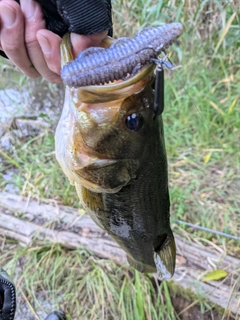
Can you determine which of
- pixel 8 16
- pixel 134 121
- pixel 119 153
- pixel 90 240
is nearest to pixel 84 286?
pixel 90 240

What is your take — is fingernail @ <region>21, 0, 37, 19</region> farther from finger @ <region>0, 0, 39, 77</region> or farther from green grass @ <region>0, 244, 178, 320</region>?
green grass @ <region>0, 244, 178, 320</region>

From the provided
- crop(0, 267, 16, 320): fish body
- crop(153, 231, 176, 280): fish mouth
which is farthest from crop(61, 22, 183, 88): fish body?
crop(0, 267, 16, 320): fish body

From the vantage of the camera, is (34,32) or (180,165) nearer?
(34,32)

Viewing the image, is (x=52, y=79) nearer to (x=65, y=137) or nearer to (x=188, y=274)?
(x=65, y=137)

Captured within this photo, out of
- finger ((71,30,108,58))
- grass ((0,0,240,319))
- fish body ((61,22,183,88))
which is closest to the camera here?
fish body ((61,22,183,88))

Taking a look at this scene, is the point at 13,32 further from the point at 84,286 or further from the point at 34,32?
the point at 84,286

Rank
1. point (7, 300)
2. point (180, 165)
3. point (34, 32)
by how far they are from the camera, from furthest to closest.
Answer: point (180, 165), point (7, 300), point (34, 32)
